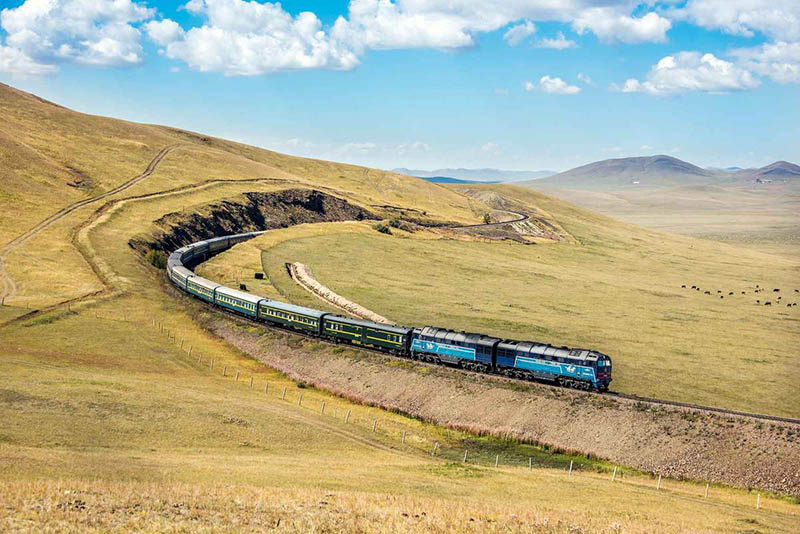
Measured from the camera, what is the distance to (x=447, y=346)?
60.4 m

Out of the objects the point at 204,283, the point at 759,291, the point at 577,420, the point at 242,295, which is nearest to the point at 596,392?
the point at 577,420

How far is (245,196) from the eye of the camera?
540 feet

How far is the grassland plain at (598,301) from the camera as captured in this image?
218 ft

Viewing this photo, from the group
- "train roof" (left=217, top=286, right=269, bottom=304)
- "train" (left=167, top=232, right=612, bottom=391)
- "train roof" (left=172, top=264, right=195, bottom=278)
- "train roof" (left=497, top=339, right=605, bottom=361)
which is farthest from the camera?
"train roof" (left=172, top=264, right=195, bottom=278)

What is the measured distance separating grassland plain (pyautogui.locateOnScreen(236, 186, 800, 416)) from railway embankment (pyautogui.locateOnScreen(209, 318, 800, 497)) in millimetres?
8815

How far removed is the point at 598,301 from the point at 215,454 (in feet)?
267

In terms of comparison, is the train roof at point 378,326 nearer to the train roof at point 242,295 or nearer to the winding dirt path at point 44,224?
the train roof at point 242,295

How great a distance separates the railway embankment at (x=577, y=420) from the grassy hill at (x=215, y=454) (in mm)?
1560

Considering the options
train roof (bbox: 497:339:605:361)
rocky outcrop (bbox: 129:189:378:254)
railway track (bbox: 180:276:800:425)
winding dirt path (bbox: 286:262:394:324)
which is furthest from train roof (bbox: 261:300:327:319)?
rocky outcrop (bbox: 129:189:378:254)

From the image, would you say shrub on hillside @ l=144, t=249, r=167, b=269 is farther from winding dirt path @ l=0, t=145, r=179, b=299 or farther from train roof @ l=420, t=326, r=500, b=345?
train roof @ l=420, t=326, r=500, b=345

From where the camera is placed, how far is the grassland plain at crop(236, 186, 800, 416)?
6644cm

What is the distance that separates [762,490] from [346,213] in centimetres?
15031

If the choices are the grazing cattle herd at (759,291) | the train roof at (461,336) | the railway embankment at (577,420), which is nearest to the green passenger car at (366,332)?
the railway embankment at (577,420)

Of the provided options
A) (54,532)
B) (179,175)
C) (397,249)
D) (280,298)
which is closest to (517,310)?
(280,298)
